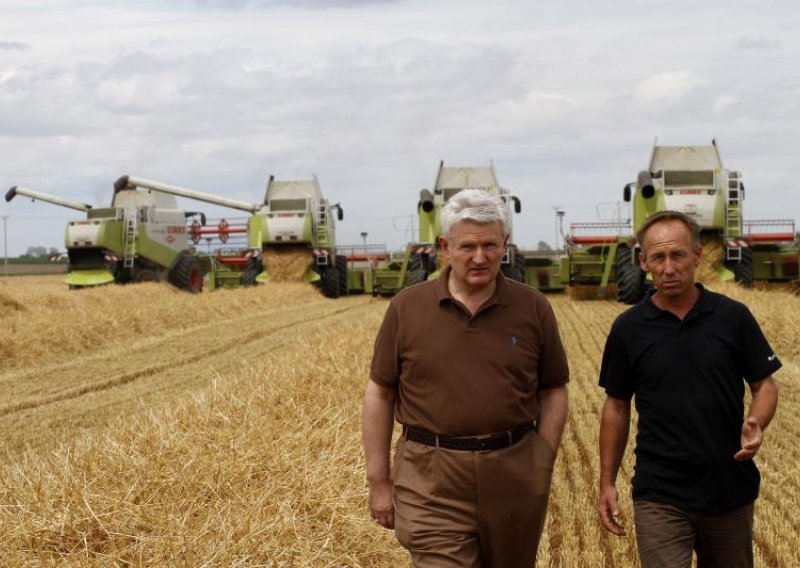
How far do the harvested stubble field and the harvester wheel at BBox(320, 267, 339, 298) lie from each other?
1441cm

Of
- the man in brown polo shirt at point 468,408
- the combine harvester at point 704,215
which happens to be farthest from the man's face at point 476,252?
the combine harvester at point 704,215

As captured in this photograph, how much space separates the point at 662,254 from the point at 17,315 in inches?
580

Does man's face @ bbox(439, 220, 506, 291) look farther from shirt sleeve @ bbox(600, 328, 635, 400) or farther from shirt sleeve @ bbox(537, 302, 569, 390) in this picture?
shirt sleeve @ bbox(600, 328, 635, 400)

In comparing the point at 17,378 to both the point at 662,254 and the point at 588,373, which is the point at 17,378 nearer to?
the point at 588,373

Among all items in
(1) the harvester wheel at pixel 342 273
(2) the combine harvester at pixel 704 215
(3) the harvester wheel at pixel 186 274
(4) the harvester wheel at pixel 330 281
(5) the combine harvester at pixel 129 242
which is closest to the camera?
(2) the combine harvester at pixel 704 215

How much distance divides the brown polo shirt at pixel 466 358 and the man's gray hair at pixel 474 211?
18 centimetres

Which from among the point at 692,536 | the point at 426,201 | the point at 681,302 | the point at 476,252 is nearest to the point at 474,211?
the point at 476,252

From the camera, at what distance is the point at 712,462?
3.20m

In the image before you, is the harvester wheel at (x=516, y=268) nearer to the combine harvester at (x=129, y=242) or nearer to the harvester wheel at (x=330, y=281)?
the harvester wheel at (x=330, y=281)

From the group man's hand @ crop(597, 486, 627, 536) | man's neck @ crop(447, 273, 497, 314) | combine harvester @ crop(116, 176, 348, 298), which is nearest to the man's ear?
man's neck @ crop(447, 273, 497, 314)

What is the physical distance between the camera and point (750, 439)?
3.14 meters

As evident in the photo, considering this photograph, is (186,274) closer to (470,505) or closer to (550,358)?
(550,358)

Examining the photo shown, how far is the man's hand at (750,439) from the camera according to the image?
3.13 metres

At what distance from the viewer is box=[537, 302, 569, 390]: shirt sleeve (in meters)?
3.38
